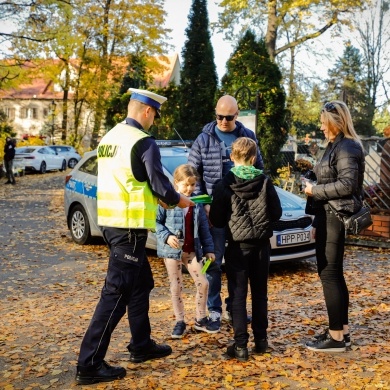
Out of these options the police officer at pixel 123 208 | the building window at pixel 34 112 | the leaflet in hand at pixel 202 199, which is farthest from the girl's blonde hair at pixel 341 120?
the building window at pixel 34 112

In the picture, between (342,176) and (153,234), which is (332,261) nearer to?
(342,176)

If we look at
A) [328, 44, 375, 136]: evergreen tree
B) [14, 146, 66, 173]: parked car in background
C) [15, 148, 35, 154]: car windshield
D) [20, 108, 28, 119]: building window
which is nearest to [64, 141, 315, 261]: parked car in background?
[14, 146, 66, 173]: parked car in background

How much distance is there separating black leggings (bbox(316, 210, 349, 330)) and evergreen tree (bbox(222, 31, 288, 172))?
9.51 metres

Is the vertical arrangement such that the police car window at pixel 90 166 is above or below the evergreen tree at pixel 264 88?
below

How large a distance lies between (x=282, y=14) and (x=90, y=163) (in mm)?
15249

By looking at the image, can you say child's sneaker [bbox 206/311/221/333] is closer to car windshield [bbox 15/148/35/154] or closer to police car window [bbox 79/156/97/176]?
police car window [bbox 79/156/97/176]

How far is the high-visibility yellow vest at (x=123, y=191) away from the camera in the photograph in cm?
394

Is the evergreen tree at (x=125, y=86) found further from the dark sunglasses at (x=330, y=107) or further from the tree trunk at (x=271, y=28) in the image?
the dark sunglasses at (x=330, y=107)

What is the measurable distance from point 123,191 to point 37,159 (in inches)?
1121

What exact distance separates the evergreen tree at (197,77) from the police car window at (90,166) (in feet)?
34.2

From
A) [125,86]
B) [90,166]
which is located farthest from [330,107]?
[125,86]

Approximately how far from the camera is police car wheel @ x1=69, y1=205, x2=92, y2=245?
9.66 m

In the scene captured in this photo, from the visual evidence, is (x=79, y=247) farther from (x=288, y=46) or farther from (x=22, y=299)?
(x=288, y=46)

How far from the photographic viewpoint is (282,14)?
2236 centimetres
